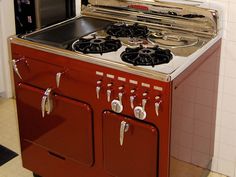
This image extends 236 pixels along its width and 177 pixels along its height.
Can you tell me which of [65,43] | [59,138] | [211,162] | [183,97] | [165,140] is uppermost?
[65,43]

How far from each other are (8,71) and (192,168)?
171cm

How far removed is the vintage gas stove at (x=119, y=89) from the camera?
1876 mm

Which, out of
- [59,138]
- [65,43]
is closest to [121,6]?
[65,43]

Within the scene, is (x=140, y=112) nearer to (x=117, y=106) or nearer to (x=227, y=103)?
(x=117, y=106)

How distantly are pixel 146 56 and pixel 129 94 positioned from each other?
185 millimetres

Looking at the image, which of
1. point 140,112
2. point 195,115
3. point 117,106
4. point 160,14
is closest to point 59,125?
point 117,106

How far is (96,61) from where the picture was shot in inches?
76.5

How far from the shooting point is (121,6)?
2.40m

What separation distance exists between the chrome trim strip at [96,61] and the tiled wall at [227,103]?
62 centimetres

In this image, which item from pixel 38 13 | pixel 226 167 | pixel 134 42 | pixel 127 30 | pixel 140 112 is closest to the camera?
pixel 140 112

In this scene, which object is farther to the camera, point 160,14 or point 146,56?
point 160,14

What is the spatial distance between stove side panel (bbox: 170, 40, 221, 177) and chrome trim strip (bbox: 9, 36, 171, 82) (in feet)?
0.26

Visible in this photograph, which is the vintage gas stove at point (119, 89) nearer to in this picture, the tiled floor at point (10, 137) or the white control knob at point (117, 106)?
the white control knob at point (117, 106)

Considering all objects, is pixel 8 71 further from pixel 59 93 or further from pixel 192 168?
pixel 192 168
